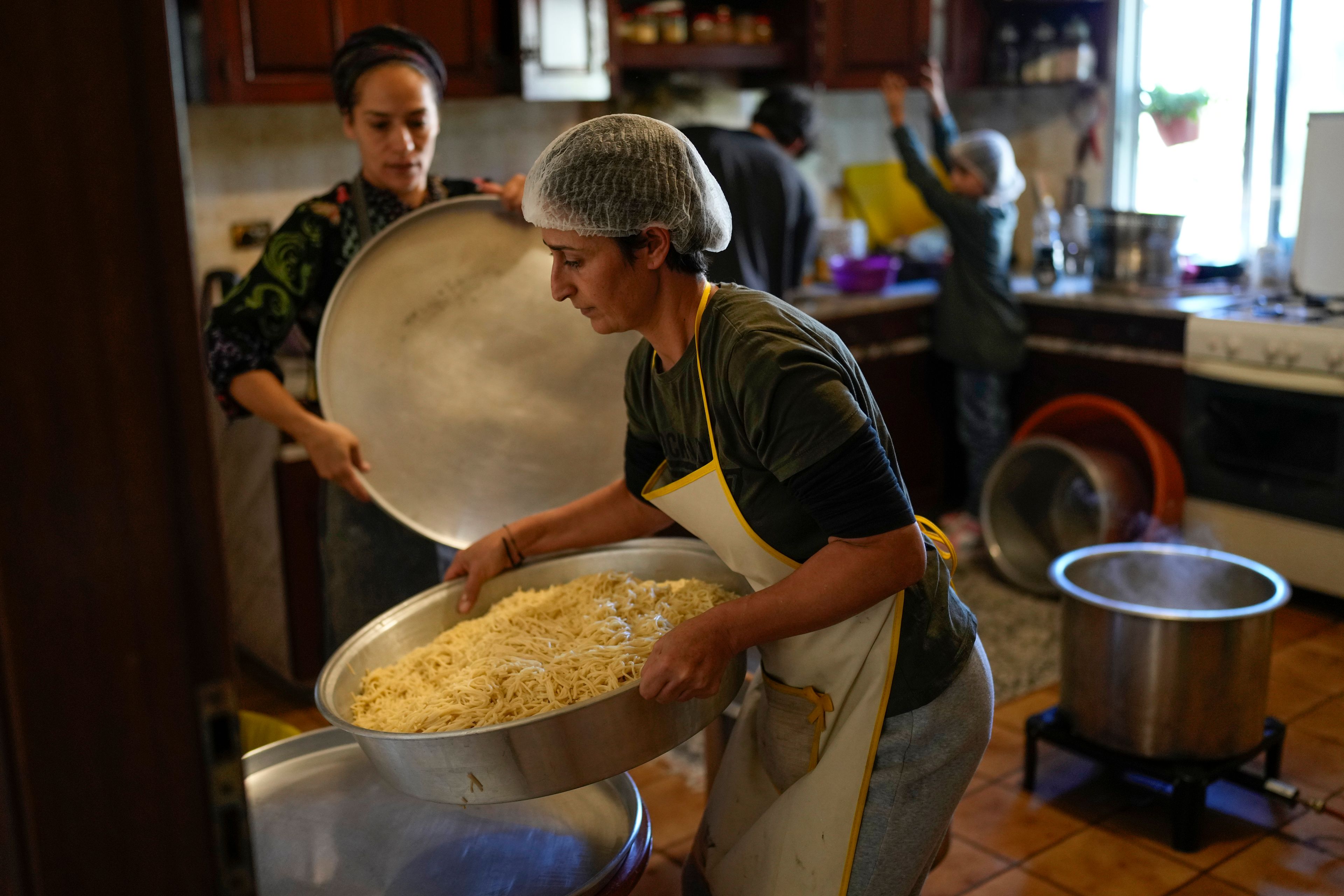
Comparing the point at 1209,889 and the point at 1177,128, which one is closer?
the point at 1209,889

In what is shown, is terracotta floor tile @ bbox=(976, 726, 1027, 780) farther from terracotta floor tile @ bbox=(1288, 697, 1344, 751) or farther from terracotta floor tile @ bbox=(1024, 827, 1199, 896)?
terracotta floor tile @ bbox=(1288, 697, 1344, 751)

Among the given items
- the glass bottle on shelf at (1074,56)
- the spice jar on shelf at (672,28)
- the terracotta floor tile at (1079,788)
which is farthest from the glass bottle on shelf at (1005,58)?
the terracotta floor tile at (1079,788)

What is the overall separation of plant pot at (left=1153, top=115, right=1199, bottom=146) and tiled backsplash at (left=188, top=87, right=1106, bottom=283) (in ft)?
0.86

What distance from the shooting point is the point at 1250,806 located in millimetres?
2508

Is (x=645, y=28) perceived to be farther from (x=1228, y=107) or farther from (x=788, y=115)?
(x=1228, y=107)

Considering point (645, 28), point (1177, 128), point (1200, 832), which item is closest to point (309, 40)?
point (645, 28)

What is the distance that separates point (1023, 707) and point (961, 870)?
2.50 ft

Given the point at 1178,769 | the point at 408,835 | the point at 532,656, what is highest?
the point at 532,656

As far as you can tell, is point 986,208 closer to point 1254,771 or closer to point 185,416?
point 1254,771

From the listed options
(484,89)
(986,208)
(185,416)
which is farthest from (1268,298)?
(185,416)

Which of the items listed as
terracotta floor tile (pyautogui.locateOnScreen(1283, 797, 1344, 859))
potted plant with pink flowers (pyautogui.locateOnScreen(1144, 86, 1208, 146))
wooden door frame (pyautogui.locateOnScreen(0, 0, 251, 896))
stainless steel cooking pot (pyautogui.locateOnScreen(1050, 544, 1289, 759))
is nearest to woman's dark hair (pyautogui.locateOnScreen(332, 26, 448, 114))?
wooden door frame (pyautogui.locateOnScreen(0, 0, 251, 896))

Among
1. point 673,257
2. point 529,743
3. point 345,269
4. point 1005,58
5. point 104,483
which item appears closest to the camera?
point 104,483

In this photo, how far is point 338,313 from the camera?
63.5 inches

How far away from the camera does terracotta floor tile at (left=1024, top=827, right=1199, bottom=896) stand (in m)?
2.23
